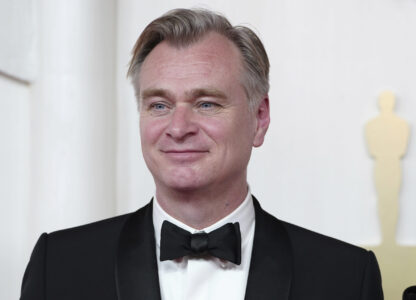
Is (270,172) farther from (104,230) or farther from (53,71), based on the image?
(104,230)

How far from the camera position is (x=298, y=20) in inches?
137

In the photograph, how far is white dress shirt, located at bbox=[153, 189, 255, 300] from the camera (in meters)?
2.10

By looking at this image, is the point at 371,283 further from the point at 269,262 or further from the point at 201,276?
the point at 201,276

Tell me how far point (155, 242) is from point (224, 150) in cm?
31

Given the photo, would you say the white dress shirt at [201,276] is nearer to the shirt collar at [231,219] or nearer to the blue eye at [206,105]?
the shirt collar at [231,219]

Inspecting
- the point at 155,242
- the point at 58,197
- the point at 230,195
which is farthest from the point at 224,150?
the point at 58,197

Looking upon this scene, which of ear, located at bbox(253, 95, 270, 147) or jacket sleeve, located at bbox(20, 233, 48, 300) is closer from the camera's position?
jacket sleeve, located at bbox(20, 233, 48, 300)

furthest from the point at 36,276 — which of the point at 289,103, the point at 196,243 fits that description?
the point at 289,103

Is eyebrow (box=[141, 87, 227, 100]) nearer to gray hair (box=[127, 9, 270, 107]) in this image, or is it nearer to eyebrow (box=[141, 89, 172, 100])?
eyebrow (box=[141, 89, 172, 100])

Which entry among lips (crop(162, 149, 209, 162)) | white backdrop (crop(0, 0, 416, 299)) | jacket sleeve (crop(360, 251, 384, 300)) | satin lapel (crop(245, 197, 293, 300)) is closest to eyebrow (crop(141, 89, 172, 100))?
lips (crop(162, 149, 209, 162))

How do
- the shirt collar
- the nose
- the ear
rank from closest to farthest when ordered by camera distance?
the nose → the shirt collar → the ear

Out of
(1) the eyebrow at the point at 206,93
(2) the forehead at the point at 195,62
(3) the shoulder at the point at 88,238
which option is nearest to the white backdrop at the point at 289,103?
(3) the shoulder at the point at 88,238

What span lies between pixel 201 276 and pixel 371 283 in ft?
1.41

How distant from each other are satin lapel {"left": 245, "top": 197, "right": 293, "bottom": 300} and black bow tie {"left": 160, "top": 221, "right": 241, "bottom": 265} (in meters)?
0.07
